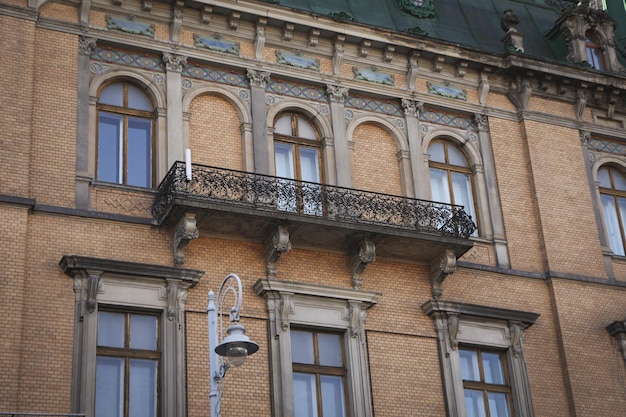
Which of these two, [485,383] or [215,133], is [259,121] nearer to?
[215,133]

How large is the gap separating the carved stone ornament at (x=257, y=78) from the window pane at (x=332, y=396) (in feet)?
21.0

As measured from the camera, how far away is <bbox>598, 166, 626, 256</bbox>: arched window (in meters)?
27.1

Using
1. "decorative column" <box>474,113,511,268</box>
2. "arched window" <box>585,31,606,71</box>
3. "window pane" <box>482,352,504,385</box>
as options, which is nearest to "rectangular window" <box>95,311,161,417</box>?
"window pane" <box>482,352,504,385</box>

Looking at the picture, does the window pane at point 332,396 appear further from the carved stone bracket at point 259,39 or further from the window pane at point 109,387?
the carved stone bracket at point 259,39

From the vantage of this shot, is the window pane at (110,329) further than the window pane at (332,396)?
No

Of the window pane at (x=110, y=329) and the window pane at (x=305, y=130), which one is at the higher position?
the window pane at (x=305, y=130)

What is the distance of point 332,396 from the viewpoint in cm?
2211

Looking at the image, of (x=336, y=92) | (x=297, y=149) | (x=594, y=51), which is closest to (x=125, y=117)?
(x=297, y=149)

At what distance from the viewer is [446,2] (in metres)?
29.0

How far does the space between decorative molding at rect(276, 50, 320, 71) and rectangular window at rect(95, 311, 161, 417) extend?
6.84m

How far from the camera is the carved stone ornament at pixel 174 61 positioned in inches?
947

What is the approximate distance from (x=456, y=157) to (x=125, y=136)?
7.56 meters

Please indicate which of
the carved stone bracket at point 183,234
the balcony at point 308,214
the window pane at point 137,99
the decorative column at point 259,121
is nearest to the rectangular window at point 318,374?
the balcony at point 308,214

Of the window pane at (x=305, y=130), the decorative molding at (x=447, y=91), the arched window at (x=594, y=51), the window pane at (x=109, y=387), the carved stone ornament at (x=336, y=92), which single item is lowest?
the window pane at (x=109, y=387)
